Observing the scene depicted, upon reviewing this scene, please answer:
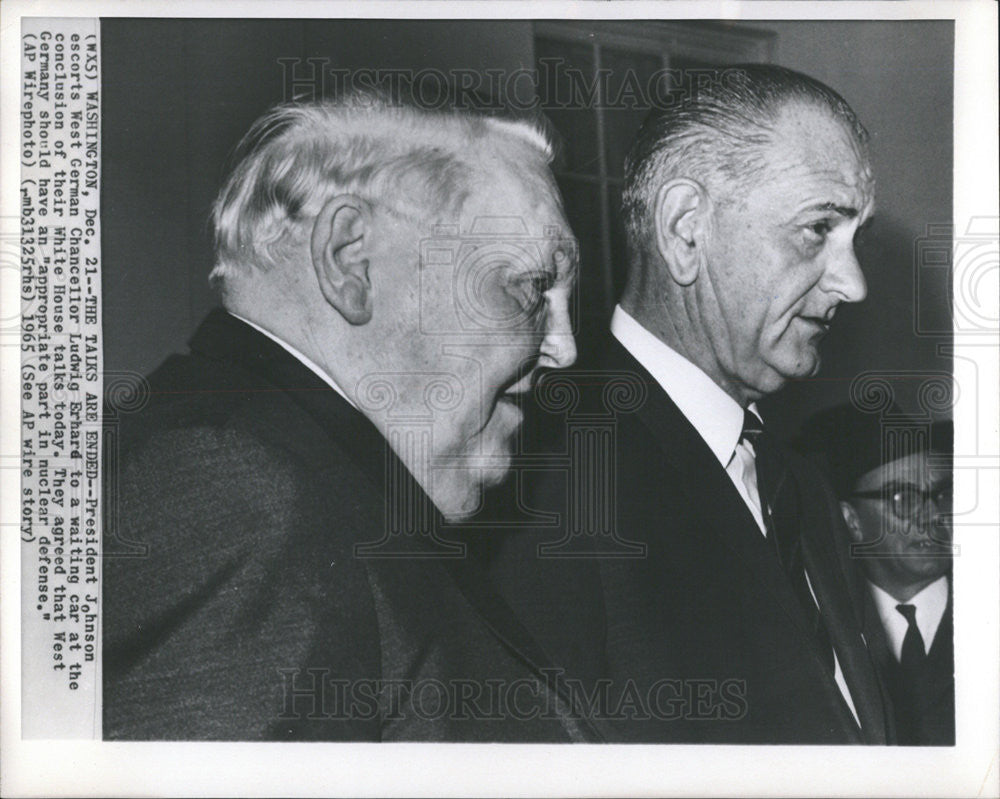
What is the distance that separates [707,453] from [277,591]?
710 mm

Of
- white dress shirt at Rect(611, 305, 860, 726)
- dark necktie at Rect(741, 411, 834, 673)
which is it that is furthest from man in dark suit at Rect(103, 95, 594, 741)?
dark necktie at Rect(741, 411, 834, 673)

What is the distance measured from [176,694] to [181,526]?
0.27 meters

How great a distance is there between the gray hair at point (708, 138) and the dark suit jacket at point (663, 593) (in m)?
0.24

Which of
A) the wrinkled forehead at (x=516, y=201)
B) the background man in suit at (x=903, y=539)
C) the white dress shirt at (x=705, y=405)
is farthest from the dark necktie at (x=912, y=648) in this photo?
the wrinkled forehead at (x=516, y=201)

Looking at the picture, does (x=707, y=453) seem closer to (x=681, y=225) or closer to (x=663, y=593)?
(x=663, y=593)

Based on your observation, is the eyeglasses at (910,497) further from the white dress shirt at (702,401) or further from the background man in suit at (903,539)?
the white dress shirt at (702,401)

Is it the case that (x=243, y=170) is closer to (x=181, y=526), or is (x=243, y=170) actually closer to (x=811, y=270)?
(x=181, y=526)

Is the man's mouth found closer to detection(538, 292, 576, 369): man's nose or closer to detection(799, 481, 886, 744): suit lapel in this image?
detection(799, 481, 886, 744): suit lapel

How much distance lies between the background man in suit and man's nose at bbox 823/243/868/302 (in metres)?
0.19

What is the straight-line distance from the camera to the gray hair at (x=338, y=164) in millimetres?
1413

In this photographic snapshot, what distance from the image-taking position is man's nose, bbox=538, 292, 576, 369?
1.44m
